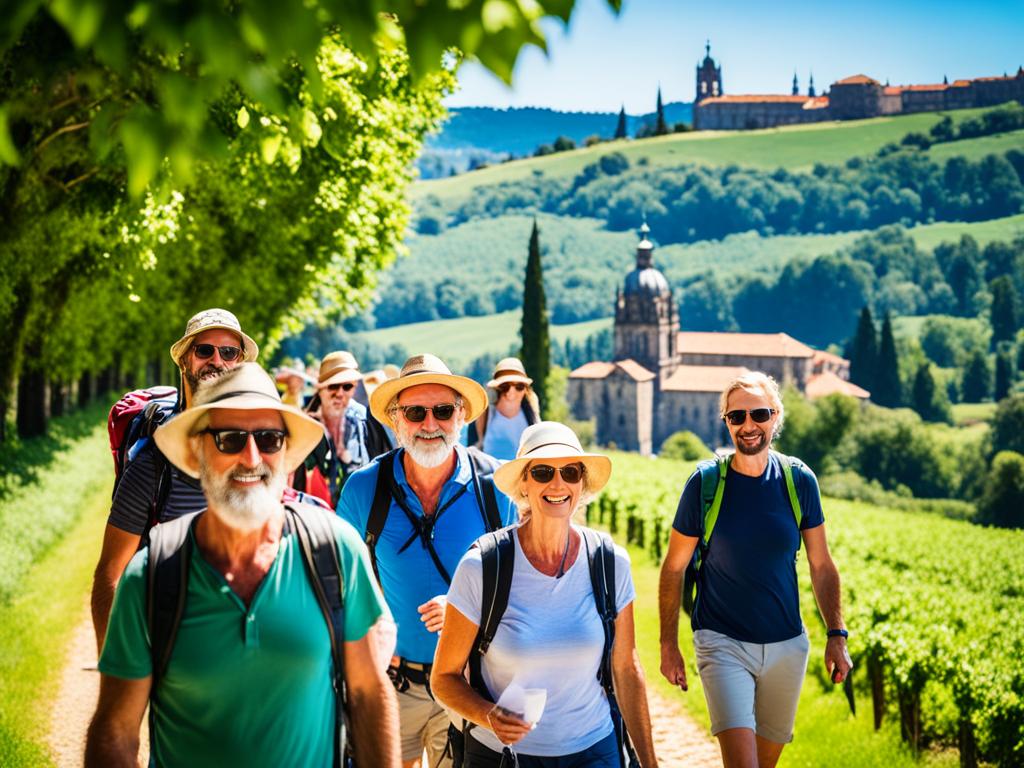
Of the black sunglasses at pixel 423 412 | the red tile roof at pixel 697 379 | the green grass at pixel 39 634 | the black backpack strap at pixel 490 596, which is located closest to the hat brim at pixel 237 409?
the black backpack strap at pixel 490 596

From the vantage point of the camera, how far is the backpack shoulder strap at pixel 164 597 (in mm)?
3346

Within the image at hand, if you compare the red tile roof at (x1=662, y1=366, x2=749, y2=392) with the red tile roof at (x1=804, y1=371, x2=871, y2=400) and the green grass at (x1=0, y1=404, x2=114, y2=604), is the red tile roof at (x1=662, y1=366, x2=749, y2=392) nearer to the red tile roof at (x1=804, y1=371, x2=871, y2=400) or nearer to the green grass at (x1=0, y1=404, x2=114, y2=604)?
the red tile roof at (x1=804, y1=371, x2=871, y2=400)

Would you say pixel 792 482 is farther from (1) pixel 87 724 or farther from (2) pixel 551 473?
(1) pixel 87 724

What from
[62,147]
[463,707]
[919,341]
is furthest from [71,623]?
[919,341]

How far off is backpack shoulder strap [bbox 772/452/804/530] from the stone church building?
15484cm

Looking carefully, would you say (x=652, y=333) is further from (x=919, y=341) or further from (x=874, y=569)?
(x=874, y=569)

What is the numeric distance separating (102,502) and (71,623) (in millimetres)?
10891

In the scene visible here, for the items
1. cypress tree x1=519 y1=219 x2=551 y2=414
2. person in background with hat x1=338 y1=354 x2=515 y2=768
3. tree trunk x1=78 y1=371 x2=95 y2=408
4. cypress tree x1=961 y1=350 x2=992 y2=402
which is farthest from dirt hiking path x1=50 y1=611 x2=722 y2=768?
cypress tree x1=961 y1=350 x2=992 y2=402

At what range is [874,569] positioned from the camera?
16766mm

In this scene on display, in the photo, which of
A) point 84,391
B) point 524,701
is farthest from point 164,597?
point 84,391

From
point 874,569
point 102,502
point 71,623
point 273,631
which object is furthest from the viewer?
point 102,502

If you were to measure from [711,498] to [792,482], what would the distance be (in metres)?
0.41

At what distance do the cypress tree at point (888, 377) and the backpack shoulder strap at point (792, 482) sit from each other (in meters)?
156

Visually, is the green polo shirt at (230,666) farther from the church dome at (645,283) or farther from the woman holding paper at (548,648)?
the church dome at (645,283)
